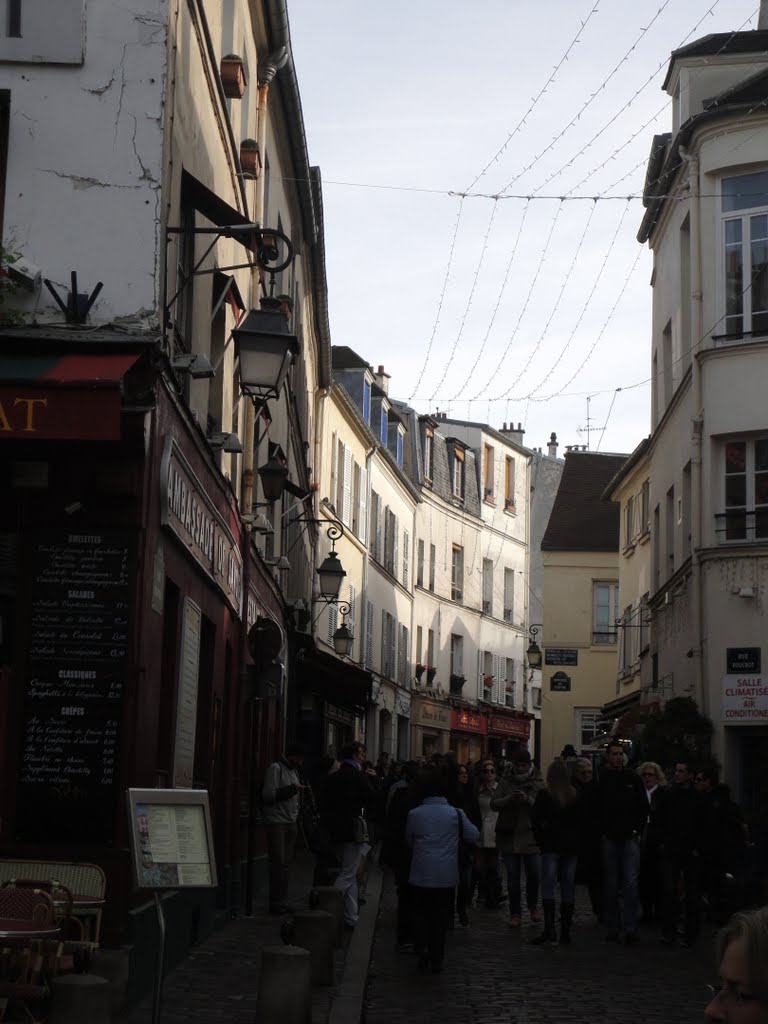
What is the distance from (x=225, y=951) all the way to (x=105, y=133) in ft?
21.6

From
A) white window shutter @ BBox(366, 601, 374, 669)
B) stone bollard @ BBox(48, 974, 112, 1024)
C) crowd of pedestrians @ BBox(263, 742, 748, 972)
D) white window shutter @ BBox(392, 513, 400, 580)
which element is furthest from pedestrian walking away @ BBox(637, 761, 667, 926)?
A: white window shutter @ BBox(392, 513, 400, 580)

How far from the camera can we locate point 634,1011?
1077 cm

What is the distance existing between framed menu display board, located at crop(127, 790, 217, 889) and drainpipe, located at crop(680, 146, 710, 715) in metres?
16.6

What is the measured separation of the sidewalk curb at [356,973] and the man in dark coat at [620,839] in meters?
2.31

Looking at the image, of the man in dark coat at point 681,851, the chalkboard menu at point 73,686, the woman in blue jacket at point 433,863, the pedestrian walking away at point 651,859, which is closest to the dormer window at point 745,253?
the pedestrian walking away at point 651,859

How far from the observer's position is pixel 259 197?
19062mm

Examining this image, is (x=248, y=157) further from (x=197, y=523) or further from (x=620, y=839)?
(x=620, y=839)

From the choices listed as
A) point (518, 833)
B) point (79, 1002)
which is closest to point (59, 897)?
point (79, 1002)

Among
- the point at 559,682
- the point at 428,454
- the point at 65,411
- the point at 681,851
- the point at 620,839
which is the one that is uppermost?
the point at 428,454

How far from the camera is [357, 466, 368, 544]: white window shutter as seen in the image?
41594 mm

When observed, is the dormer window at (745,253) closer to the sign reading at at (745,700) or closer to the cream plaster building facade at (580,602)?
the sign reading at at (745,700)

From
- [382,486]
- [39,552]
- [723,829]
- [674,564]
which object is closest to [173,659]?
[39,552]

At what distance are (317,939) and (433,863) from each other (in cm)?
183

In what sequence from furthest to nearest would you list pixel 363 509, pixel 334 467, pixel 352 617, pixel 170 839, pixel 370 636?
1. pixel 370 636
2. pixel 363 509
3. pixel 352 617
4. pixel 334 467
5. pixel 170 839
